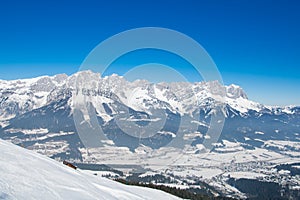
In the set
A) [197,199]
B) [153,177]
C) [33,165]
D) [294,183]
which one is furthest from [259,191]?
[33,165]

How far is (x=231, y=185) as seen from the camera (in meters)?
164

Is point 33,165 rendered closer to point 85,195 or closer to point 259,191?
point 85,195

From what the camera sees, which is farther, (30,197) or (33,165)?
(33,165)

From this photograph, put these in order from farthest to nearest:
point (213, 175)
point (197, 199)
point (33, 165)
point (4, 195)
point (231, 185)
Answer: point (213, 175) < point (231, 185) < point (197, 199) < point (33, 165) < point (4, 195)

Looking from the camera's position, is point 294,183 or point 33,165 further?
point 294,183

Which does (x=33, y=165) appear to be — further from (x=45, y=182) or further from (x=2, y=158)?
(x=45, y=182)

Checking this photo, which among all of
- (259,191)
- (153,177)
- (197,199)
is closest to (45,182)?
(197,199)

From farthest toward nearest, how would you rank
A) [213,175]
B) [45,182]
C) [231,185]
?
[213,175] → [231,185] → [45,182]

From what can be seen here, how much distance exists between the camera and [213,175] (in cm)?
19512

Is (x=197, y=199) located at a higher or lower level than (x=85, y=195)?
lower

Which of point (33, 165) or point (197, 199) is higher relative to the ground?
point (33, 165)

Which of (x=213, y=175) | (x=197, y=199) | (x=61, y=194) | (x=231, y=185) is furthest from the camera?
(x=213, y=175)

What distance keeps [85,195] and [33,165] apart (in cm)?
293

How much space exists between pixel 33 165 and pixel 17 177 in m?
2.72
